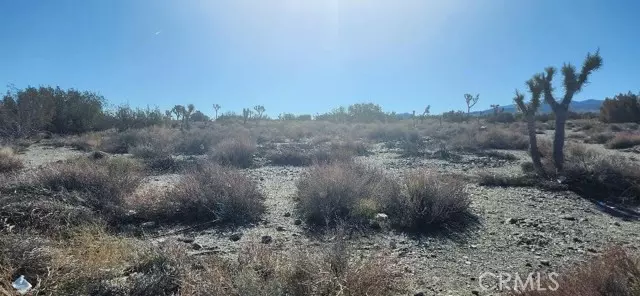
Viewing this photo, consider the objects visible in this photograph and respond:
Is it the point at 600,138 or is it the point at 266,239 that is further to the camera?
the point at 600,138

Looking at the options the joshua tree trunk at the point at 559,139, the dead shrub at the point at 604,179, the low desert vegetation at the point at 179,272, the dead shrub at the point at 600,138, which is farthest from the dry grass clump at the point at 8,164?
the dead shrub at the point at 600,138

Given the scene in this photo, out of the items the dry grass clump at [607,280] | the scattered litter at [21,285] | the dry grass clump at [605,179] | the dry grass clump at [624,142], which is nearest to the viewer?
the dry grass clump at [607,280]

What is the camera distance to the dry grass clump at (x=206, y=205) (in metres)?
7.20

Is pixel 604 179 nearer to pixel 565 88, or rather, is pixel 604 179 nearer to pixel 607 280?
pixel 565 88

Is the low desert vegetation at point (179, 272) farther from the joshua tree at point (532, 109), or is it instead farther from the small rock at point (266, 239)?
the joshua tree at point (532, 109)

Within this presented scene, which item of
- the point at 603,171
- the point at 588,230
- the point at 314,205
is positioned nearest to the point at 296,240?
the point at 314,205

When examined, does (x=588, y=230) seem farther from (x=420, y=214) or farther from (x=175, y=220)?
(x=175, y=220)

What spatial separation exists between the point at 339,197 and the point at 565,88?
961cm

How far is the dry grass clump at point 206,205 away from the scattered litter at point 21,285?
3.51 meters

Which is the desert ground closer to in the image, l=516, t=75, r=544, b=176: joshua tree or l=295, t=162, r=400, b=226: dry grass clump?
l=295, t=162, r=400, b=226: dry grass clump

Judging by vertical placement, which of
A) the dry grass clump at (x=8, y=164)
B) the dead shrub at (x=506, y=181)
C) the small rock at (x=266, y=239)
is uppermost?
the dry grass clump at (x=8, y=164)

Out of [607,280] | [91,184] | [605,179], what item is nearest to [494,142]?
[605,179]

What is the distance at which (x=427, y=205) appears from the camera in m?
7.21

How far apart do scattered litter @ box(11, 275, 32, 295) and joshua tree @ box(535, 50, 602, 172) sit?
503 inches
